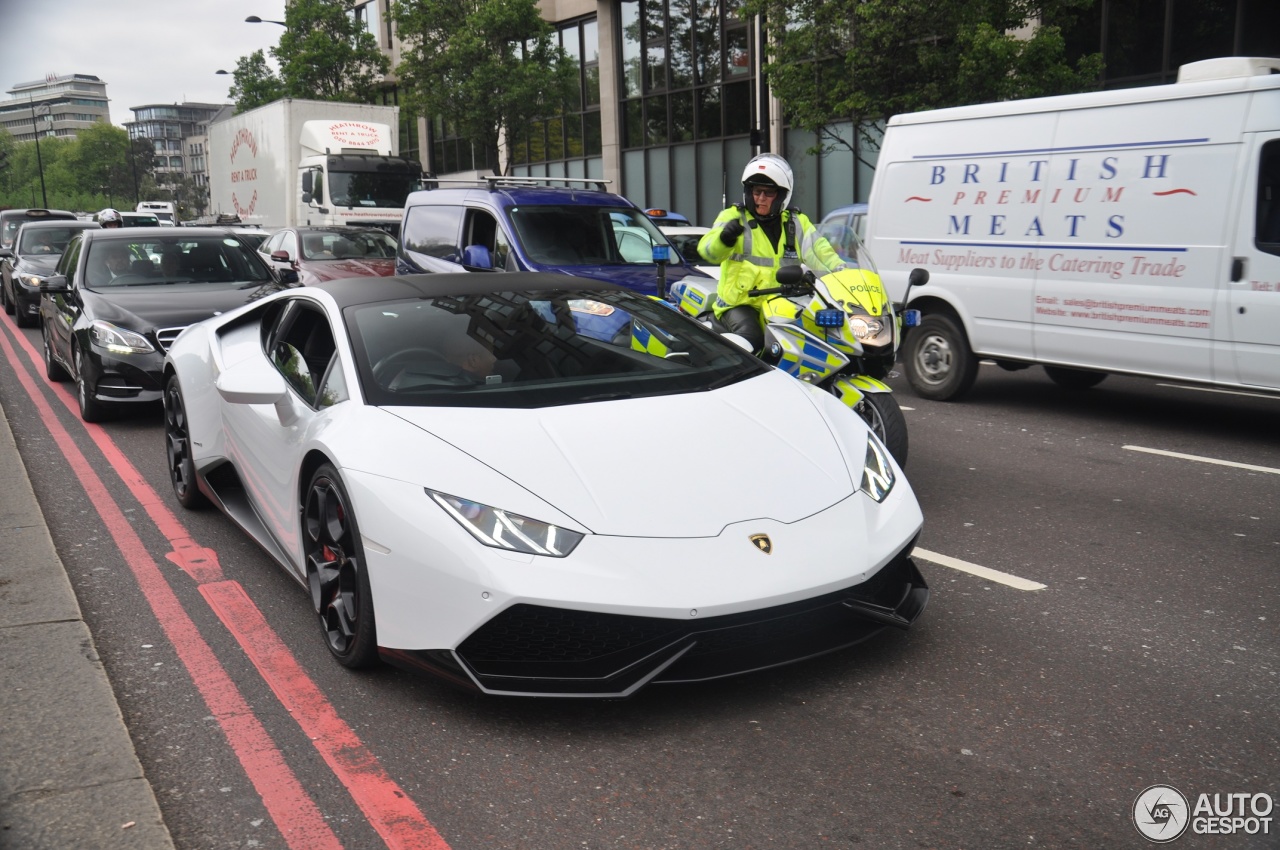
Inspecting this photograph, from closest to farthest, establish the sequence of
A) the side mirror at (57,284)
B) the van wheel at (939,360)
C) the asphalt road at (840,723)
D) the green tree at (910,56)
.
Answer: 1. the asphalt road at (840,723)
2. the van wheel at (939,360)
3. the side mirror at (57,284)
4. the green tree at (910,56)

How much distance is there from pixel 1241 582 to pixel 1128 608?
709 millimetres

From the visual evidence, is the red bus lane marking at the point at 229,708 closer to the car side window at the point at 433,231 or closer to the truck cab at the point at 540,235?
the truck cab at the point at 540,235

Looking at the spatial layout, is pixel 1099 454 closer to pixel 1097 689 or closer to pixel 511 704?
pixel 1097 689

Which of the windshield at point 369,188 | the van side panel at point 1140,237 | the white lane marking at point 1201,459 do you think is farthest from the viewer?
the windshield at point 369,188

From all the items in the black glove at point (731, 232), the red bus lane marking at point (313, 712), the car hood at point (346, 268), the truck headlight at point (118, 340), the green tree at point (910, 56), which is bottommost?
the red bus lane marking at point (313, 712)

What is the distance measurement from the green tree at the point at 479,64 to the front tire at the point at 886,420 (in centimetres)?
2414

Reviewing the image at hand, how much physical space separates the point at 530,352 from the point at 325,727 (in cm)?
164

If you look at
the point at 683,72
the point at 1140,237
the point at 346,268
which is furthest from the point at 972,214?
the point at 683,72

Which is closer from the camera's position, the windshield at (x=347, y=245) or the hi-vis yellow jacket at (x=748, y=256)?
the hi-vis yellow jacket at (x=748, y=256)

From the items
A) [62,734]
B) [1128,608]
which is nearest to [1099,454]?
[1128,608]

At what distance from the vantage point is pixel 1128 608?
4.78 m

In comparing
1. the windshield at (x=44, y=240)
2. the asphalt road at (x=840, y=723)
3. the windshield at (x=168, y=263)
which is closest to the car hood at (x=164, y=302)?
the windshield at (x=168, y=263)

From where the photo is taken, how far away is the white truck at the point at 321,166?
23625 millimetres

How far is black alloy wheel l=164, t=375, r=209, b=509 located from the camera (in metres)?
6.52
